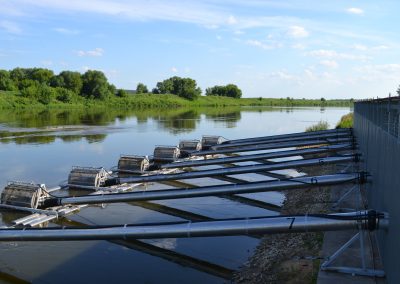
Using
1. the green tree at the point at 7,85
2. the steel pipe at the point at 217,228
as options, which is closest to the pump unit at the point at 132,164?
the steel pipe at the point at 217,228

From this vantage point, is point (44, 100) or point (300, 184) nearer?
point (300, 184)

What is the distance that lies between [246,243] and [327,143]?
13.0 meters

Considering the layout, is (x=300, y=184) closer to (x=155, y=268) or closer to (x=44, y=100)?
(x=155, y=268)

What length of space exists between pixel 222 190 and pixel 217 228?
16.9 ft

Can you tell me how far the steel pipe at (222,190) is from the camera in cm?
1273

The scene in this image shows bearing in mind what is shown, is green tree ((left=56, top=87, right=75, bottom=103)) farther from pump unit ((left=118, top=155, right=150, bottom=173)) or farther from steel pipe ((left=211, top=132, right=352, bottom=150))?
pump unit ((left=118, top=155, right=150, bottom=173))

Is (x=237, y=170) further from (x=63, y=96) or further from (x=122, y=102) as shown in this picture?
(x=122, y=102)

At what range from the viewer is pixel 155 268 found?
1176cm

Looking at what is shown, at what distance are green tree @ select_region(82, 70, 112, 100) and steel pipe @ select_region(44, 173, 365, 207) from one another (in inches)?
4134

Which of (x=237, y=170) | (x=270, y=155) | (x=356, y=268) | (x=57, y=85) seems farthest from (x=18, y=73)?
(x=356, y=268)

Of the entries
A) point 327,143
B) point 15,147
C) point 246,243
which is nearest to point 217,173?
point 246,243

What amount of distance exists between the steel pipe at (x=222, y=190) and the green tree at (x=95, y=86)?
10500cm

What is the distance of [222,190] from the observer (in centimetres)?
1466

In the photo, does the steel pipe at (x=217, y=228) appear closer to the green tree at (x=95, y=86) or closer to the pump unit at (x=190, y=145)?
the pump unit at (x=190, y=145)
